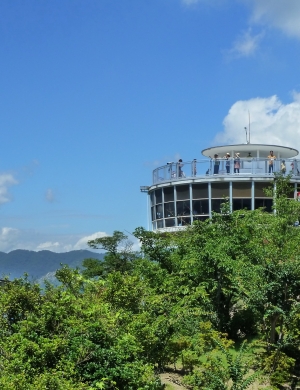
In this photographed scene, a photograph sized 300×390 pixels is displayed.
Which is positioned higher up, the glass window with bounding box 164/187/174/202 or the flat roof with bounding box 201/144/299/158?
the flat roof with bounding box 201/144/299/158

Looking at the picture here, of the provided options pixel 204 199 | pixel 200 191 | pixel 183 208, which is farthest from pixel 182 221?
pixel 200 191

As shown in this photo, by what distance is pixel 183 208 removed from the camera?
33031 mm

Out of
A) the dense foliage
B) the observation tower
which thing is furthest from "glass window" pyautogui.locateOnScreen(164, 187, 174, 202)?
the dense foliage

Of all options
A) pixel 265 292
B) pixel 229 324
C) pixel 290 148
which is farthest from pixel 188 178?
pixel 265 292

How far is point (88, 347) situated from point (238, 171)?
2208 centimetres

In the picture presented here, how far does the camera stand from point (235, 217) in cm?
2294

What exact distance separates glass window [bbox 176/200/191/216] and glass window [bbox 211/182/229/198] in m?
1.62

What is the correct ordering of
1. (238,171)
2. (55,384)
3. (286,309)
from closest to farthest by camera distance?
(55,384) < (286,309) < (238,171)

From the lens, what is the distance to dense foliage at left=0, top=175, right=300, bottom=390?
430 inches

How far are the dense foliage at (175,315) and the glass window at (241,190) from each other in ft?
22.5

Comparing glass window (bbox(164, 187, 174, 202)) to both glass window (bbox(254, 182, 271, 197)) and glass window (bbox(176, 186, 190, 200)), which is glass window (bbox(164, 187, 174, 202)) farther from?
glass window (bbox(254, 182, 271, 197))

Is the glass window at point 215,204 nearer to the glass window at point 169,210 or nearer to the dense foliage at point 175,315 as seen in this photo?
the glass window at point 169,210

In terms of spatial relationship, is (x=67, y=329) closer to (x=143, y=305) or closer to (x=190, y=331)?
(x=143, y=305)

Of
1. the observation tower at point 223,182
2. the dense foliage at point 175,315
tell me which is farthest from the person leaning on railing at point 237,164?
the dense foliage at point 175,315
